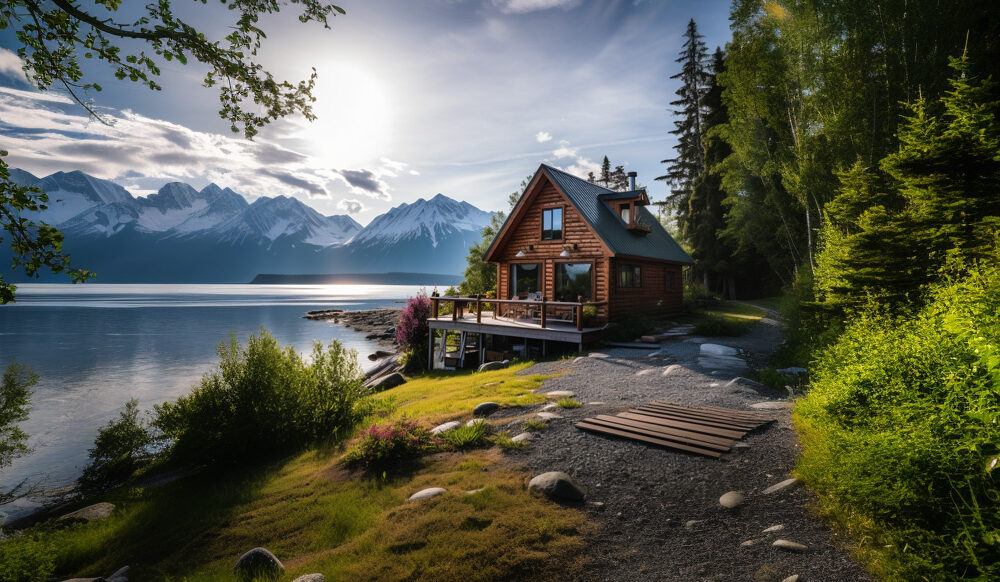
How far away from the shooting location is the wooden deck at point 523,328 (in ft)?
49.6

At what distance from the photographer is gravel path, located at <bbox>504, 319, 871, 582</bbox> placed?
3.81 metres

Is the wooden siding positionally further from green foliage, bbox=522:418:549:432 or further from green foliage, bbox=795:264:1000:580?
green foliage, bbox=795:264:1000:580

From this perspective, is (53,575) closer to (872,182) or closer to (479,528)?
(479,528)

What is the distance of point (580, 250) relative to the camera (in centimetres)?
A: 1800

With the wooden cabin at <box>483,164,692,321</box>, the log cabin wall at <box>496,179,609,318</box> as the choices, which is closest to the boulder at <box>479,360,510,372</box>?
the wooden cabin at <box>483,164,692,321</box>

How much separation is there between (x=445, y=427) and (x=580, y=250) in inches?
465

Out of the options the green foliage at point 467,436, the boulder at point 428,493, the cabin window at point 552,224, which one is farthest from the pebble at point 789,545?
the cabin window at point 552,224

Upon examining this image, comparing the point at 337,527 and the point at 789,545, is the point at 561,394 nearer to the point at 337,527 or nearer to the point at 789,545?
the point at 337,527

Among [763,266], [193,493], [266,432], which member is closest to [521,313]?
[266,432]

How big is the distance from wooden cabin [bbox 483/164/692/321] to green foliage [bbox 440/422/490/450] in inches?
405

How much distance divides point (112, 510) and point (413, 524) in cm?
710

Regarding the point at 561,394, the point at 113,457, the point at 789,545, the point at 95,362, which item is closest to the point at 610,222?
the point at 561,394

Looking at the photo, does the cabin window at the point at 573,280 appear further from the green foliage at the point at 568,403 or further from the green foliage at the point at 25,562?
the green foliage at the point at 25,562

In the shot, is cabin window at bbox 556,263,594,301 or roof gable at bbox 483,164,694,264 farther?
cabin window at bbox 556,263,594,301
